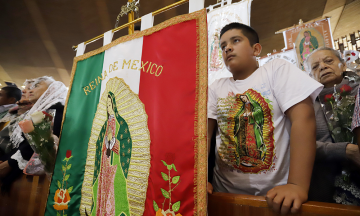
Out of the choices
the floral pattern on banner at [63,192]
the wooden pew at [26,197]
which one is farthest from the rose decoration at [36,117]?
the wooden pew at [26,197]

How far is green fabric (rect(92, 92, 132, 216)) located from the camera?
99 centimetres

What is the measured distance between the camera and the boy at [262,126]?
0.73 m

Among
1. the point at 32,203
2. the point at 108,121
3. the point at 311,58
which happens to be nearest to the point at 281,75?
the point at 311,58

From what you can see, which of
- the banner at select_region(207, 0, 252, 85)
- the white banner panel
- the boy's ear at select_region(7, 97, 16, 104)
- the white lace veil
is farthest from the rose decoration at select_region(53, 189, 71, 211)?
the boy's ear at select_region(7, 97, 16, 104)

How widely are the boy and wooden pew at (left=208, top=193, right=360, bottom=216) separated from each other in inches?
1.5

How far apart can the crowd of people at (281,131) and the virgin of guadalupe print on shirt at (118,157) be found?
14.7 inches

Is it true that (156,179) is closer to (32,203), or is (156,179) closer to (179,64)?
(179,64)

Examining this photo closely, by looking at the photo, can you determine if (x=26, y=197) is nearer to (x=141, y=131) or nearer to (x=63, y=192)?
(x=63, y=192)

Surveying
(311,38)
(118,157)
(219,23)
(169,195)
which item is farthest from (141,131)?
(311,38)

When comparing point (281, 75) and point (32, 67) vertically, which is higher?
point (32, 67)

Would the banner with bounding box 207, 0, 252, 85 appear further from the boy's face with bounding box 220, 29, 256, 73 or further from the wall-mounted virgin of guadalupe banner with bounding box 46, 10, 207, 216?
the wall-mounted virgin of guadalupe banner with bounding box 46, 10, 207, 216

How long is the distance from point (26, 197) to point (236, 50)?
6.76 ft

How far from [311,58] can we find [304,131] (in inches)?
35.0

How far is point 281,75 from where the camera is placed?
0.89m
